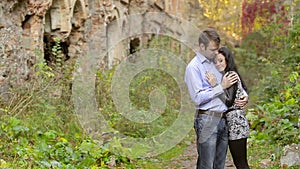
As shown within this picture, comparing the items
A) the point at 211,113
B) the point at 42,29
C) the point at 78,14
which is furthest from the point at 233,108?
the point at 78,14

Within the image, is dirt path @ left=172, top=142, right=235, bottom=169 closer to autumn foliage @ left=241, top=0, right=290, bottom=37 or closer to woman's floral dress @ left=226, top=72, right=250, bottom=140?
woman's floral dress @ left=226, top=72, right=250, bottom=140

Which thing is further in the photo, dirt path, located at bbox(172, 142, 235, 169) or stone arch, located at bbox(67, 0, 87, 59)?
stone arch, located at bbox(67, 0, 87, 59)

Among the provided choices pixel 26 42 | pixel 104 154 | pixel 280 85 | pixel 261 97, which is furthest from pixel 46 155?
pixel 261 97

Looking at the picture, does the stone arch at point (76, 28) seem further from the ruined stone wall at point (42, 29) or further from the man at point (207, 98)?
the man at point (207, 98)

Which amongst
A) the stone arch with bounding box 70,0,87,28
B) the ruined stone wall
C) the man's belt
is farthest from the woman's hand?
the stone arch with bounding box 70,0,87,28

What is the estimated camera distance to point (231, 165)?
7.20m

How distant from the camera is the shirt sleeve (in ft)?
14.4

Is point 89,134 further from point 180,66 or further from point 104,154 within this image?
point 180,66

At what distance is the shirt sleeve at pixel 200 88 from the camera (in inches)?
173

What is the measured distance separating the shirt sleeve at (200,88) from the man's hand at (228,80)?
6cm

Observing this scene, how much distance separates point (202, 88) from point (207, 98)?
13cm

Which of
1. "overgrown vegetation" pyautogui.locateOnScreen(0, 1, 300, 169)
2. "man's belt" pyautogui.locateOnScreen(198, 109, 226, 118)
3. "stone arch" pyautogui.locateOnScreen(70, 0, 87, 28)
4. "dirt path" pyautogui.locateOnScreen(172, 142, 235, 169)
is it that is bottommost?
"dirt path" pyautogui.locateOnScreen(172, 142, 235, 169)

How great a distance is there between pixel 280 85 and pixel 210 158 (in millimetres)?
7403

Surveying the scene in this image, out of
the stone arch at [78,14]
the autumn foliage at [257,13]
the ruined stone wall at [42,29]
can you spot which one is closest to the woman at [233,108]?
the ruined stone wall at [42,29]
